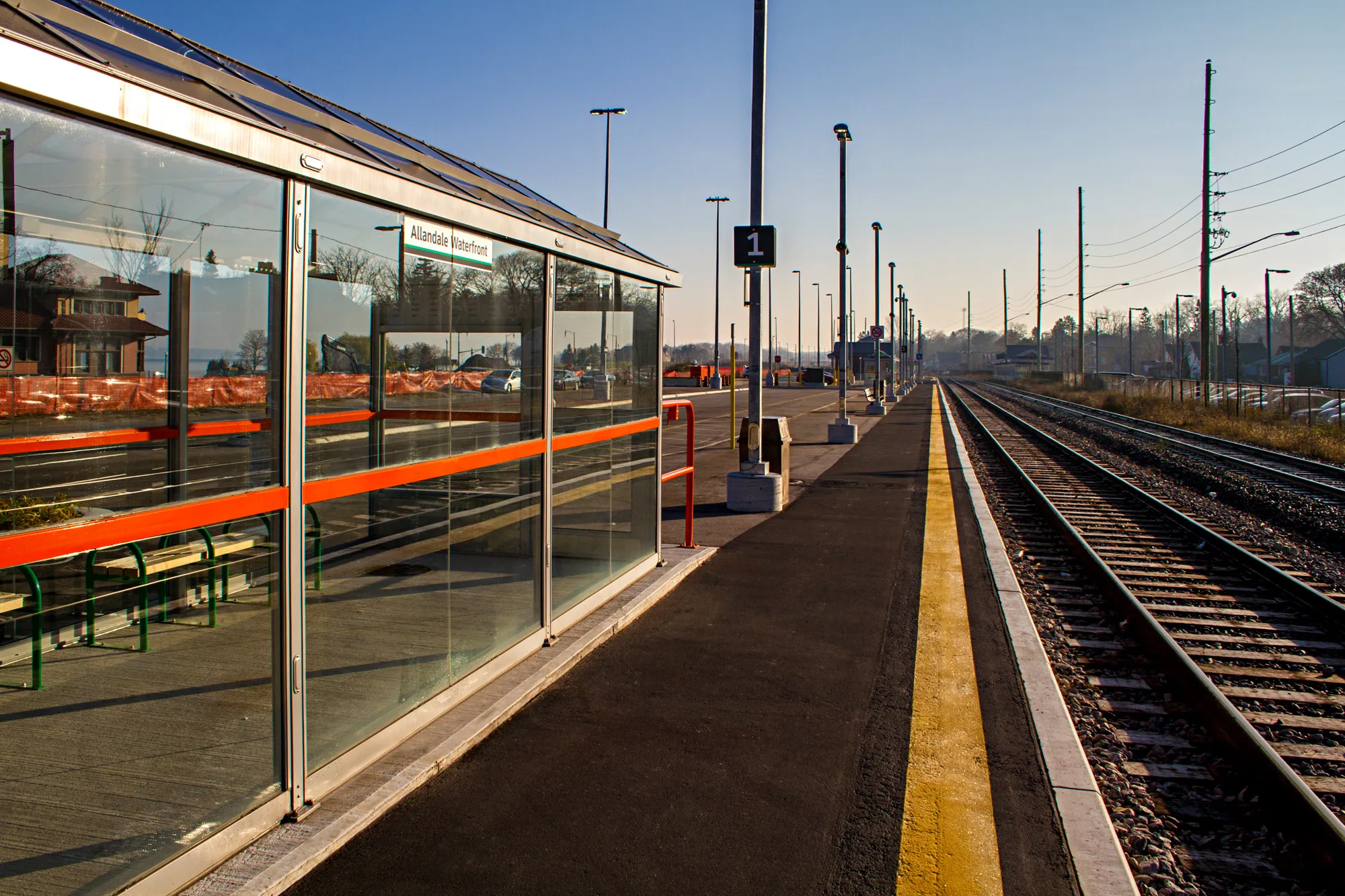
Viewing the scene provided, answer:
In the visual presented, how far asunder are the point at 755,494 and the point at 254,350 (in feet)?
28.5

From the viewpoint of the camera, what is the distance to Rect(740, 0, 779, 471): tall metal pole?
37.7 feet

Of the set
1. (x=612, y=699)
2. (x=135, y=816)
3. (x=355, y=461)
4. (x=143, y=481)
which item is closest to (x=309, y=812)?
(x=135, y=816)

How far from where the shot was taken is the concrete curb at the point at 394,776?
321cm

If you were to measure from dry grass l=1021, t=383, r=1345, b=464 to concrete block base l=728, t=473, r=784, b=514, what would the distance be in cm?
1421

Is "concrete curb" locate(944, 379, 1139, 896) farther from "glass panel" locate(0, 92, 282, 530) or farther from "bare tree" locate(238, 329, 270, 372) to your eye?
"bare tree" locate(238, 329, 270, 372)

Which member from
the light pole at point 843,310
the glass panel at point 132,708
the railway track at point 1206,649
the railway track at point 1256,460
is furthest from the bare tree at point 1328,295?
the glass panel at point 132,708

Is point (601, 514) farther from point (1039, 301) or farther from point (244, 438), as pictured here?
point (1039, 301)

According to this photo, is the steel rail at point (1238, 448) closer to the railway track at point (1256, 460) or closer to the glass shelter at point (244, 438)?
the railway track at point (1256, 460)

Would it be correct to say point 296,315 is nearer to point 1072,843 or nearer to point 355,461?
point 355,461

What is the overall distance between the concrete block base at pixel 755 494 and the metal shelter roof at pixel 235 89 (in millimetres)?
5957

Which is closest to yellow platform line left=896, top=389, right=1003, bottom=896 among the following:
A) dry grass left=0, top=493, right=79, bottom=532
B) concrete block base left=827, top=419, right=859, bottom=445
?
dry grass left=0, top=493, right=79, bottom=532

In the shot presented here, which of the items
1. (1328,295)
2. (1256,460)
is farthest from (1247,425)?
(1328,295)

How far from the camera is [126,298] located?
445 cm

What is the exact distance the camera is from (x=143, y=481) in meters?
5.38
